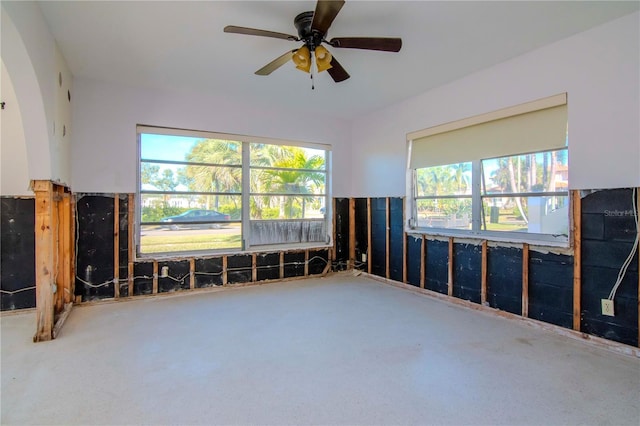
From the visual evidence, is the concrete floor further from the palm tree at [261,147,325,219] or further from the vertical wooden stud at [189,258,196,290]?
the palm tree at [261,147,325,219]

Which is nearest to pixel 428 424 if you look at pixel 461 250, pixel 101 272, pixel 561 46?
pixel 461 250

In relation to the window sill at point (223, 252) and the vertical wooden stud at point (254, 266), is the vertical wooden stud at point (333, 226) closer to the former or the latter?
the window sill at point (223, 252)

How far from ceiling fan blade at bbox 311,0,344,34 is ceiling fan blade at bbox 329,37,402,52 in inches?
6.2

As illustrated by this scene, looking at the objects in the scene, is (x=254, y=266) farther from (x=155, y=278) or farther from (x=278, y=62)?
(x=278, y=62)

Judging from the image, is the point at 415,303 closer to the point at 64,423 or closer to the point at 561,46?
the point at 561,46

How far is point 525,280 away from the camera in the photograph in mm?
3303

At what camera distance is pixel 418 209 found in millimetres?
4707

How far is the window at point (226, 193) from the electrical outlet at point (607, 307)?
3716 mm

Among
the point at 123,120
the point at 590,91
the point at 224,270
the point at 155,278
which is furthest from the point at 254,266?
the point at 590,91

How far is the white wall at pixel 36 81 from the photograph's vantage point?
86.3 inches

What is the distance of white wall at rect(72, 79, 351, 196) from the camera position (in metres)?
3.90

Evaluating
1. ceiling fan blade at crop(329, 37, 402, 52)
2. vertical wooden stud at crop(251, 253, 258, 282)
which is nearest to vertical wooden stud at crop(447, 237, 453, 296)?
ceiling fan blade at crop(329, 37, 402, 52)

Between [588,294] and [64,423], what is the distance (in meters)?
4.03

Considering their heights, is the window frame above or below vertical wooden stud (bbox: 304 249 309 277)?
above
